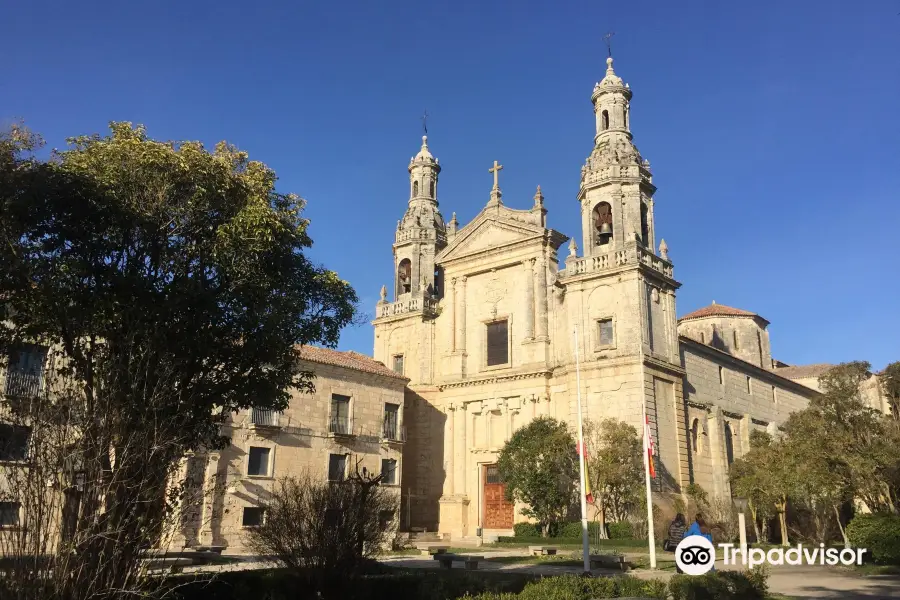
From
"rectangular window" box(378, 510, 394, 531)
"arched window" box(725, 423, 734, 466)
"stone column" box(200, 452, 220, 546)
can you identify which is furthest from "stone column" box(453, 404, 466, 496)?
"rectangular window" box(378, 510, 394, 531)

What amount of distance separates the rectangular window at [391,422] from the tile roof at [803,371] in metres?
31.8

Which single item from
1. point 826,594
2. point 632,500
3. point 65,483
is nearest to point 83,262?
point 65,483

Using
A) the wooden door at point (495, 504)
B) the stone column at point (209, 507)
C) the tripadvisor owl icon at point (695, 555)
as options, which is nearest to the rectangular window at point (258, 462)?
the stone column at point (209, 507)

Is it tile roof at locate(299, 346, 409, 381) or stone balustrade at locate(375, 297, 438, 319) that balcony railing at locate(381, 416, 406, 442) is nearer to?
tile roof at locate(299, 346, 409, 381)

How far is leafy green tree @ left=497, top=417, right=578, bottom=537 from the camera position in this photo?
30547 mm

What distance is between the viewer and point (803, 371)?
55031mm

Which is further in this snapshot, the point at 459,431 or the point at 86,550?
the point at 459,431

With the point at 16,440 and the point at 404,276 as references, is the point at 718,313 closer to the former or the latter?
the point at 404,276

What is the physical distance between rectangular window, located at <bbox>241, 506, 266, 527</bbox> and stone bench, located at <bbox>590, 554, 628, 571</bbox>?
14373 millimetres

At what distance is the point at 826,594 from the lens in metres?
15.0

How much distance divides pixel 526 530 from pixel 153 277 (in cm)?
2271

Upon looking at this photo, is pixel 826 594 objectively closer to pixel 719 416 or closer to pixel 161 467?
pixel 161 467

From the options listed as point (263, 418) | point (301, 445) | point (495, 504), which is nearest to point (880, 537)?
point (495, 504)

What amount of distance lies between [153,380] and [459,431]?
87.5ft
